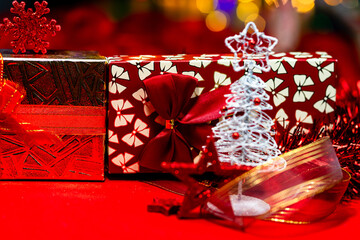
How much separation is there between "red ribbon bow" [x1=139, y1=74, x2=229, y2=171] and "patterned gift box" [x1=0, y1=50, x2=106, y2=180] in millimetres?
108

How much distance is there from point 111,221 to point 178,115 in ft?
0.88

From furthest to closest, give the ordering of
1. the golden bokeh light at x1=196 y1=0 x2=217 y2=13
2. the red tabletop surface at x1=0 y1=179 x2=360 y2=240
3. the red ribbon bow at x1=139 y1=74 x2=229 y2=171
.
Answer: the golden bokeh light at x1=196 y1=0 x2=217 y2=13, the red ribbon bow at x1=139 y1=74 x2=229 y2=171, the red tabletop surface at x1=0 y1=179 x2=360 y2=240

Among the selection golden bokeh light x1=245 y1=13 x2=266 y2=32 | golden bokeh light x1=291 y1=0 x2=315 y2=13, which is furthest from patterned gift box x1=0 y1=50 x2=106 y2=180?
golden bokeh light x1=291 y1=0 x2=315 y2=13

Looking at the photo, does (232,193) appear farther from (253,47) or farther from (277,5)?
(277,5)

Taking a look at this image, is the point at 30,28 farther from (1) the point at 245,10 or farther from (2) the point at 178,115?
(1) the point at 245,10

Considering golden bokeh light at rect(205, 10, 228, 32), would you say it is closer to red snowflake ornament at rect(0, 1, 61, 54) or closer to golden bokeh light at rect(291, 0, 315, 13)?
golden bokeh light at rect(291, 0, 315, 13)

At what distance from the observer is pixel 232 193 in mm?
827

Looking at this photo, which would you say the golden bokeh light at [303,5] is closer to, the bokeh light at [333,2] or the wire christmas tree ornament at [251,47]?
the bokeh light at [333,2]

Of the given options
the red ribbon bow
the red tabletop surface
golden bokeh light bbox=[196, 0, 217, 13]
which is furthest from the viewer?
golden bokeh light bbox=[196, 0, 217, 13]

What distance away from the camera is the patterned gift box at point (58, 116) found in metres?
0.96

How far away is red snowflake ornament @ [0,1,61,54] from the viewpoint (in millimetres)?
980

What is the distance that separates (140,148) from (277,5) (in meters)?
0.51

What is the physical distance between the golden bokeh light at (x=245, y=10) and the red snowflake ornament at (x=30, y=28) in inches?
17.7

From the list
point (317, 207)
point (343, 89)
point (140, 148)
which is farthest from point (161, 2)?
point (317, 207)
